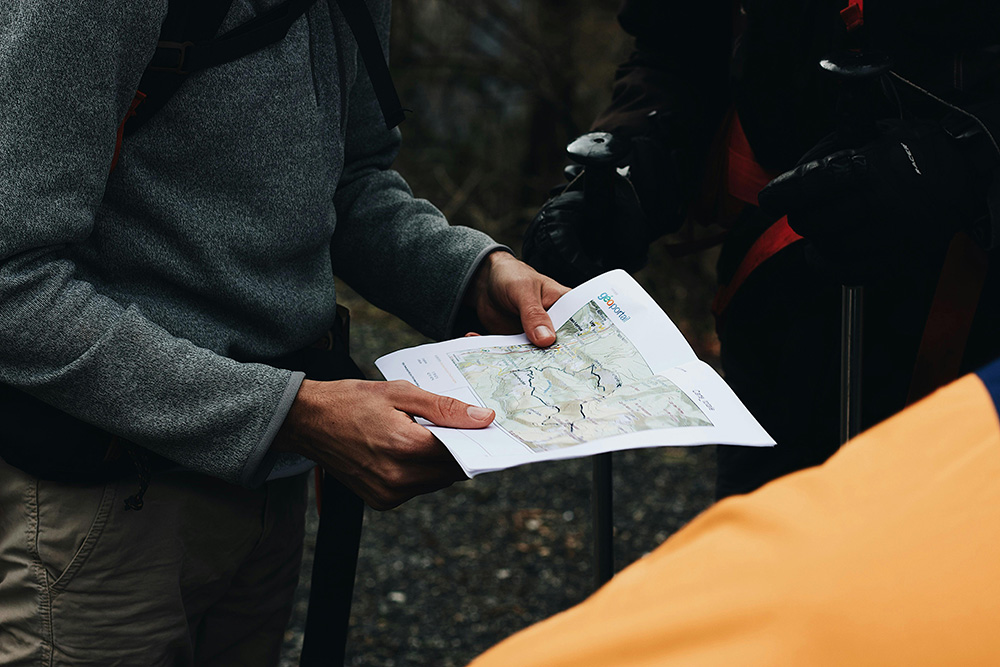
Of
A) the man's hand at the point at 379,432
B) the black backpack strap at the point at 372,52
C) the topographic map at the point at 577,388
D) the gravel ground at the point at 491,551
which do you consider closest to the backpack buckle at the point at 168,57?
the black backpack strap at the point at 372,52

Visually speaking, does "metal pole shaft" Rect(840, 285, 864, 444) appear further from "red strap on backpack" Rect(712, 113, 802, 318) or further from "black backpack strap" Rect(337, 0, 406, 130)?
"black backpack strap" Rect(337, 0, 406, 130)

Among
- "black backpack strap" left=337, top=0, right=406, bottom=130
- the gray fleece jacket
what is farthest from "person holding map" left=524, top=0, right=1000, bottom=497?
the gray fleece jacket

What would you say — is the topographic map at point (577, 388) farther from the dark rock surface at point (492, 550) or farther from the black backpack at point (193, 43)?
the dark rock surface at point (492, 550)

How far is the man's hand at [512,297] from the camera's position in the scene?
1.41 meters

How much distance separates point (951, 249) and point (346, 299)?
427 cm

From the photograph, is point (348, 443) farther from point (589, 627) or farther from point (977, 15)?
point (977, 15)

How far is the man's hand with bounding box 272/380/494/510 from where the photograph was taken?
1.14 metres

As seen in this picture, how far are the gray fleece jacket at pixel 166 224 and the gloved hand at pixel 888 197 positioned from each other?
684 millimetres

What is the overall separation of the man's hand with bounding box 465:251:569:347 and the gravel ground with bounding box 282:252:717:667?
1480 mm

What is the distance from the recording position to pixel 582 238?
1667mm

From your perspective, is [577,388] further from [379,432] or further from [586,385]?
[379,432]

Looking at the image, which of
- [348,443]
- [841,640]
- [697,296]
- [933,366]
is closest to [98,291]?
[348,443]

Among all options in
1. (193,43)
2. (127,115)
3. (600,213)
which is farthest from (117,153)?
(600,213)

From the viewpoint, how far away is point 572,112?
5.00 meters
